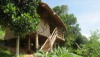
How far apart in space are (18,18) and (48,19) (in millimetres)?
10971

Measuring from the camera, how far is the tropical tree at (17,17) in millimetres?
15258

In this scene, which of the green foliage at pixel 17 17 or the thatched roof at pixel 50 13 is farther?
the thatched roof at pixel 50 13

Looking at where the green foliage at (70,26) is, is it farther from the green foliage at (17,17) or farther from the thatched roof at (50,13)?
the green foliage at (17,17)

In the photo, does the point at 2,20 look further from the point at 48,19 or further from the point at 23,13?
the point at 48,19

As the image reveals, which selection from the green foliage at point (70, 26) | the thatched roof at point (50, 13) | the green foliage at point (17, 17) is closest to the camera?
the green foliage at point (17, 17)

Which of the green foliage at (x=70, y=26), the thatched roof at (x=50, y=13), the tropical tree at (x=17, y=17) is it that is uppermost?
the green foliage at (x=70, y=26)

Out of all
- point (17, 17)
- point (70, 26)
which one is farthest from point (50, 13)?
point (70, 26)

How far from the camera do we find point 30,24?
1572 cm

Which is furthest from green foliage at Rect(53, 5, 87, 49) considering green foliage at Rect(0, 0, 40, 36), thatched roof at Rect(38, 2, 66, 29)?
green foliage at Rect(0, 0, 40, 36)

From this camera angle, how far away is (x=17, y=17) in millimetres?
15562

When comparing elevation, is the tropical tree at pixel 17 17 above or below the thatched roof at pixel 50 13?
below

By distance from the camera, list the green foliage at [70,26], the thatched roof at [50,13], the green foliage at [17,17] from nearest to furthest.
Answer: the green foliage at [17,17] → the thatched roof at [50,13] → the green foliage at [70,26]

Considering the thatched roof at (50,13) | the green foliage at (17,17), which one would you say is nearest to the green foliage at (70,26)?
the thatched roof at (50,13)

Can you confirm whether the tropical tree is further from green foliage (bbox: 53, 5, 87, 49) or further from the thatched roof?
green foliage (bbox: 53, 5, 87, 49)
